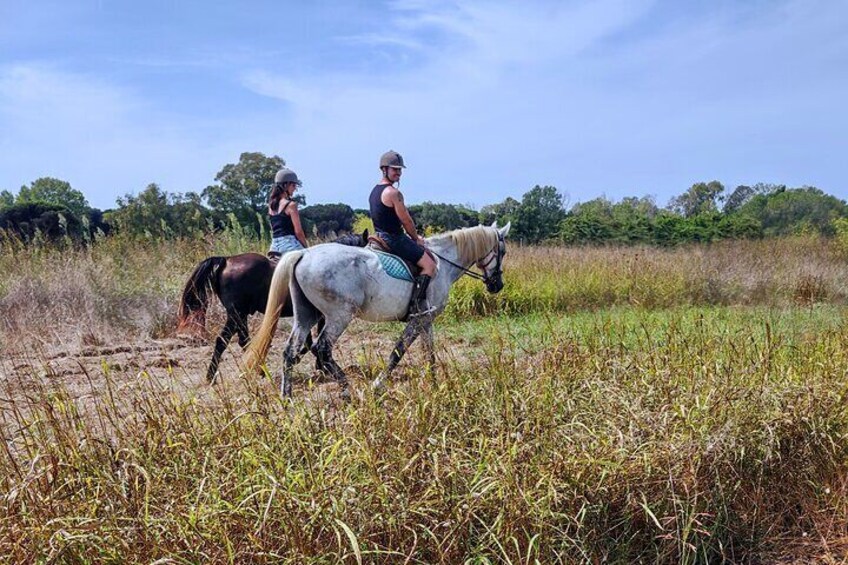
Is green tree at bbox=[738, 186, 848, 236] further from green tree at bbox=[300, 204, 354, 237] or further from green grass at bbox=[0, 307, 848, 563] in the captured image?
green grass at bbox=[0, 307, 848, 563]

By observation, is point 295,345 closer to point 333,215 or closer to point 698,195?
point 333,215

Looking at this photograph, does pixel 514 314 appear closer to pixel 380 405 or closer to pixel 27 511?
pixel 380 405

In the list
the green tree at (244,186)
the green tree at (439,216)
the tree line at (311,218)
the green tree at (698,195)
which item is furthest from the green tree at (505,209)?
the green tree at (698,195)

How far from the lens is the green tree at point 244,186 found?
17.6 meters

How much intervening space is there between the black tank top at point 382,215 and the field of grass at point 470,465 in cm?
186

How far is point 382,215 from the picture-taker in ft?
18.0

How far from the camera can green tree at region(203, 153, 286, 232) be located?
17.6 metres

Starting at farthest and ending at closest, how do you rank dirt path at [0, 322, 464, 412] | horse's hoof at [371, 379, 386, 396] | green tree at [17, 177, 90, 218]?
1. green tree at [17, 177, 90, 218]
2. dirt path at [0, 322, 464, 412]
3. horse's hoof at [371, 379, 386, 396]

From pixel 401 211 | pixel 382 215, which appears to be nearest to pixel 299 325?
pixel 382 215

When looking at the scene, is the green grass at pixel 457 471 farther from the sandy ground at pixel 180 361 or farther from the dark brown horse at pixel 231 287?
the dark brown horse at pixel 231 287

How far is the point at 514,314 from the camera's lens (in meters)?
9.50

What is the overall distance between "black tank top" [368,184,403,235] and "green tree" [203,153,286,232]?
10901 mm

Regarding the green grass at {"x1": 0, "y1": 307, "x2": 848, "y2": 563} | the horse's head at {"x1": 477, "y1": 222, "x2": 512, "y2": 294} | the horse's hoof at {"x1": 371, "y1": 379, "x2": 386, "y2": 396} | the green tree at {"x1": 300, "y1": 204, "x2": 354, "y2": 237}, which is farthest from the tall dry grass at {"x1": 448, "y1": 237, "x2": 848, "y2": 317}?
the horse's hoof at {"x1": 371, "y1": 379, "x2": 386, "y2": 396}

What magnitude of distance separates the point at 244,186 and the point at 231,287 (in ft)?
43.1
